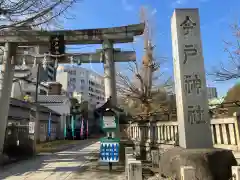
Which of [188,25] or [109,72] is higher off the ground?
[188,25]

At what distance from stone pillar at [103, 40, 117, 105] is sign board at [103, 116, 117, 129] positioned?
1138mm

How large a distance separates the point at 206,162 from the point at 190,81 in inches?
106

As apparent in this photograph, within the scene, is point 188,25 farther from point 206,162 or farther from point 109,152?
point 109,152

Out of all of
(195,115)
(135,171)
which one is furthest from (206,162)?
(135,171)

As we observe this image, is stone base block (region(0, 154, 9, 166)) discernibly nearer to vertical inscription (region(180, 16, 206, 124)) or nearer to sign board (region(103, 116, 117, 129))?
sign board (region(103, 116, 117, 129))

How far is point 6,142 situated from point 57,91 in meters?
29.1

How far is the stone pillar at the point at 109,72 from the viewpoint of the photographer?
11000mm

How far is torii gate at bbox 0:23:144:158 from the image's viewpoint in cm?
1109

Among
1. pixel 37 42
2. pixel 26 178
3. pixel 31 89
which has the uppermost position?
pixel 31 89

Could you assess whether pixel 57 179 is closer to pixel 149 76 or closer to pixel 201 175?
pixel 201 175

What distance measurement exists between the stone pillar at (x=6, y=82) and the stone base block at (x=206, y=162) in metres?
8.77

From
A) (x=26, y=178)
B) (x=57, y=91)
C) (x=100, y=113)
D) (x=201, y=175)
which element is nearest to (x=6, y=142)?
(x=26, y=178)

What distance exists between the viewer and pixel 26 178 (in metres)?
7.91

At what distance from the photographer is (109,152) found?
8.94 metres
